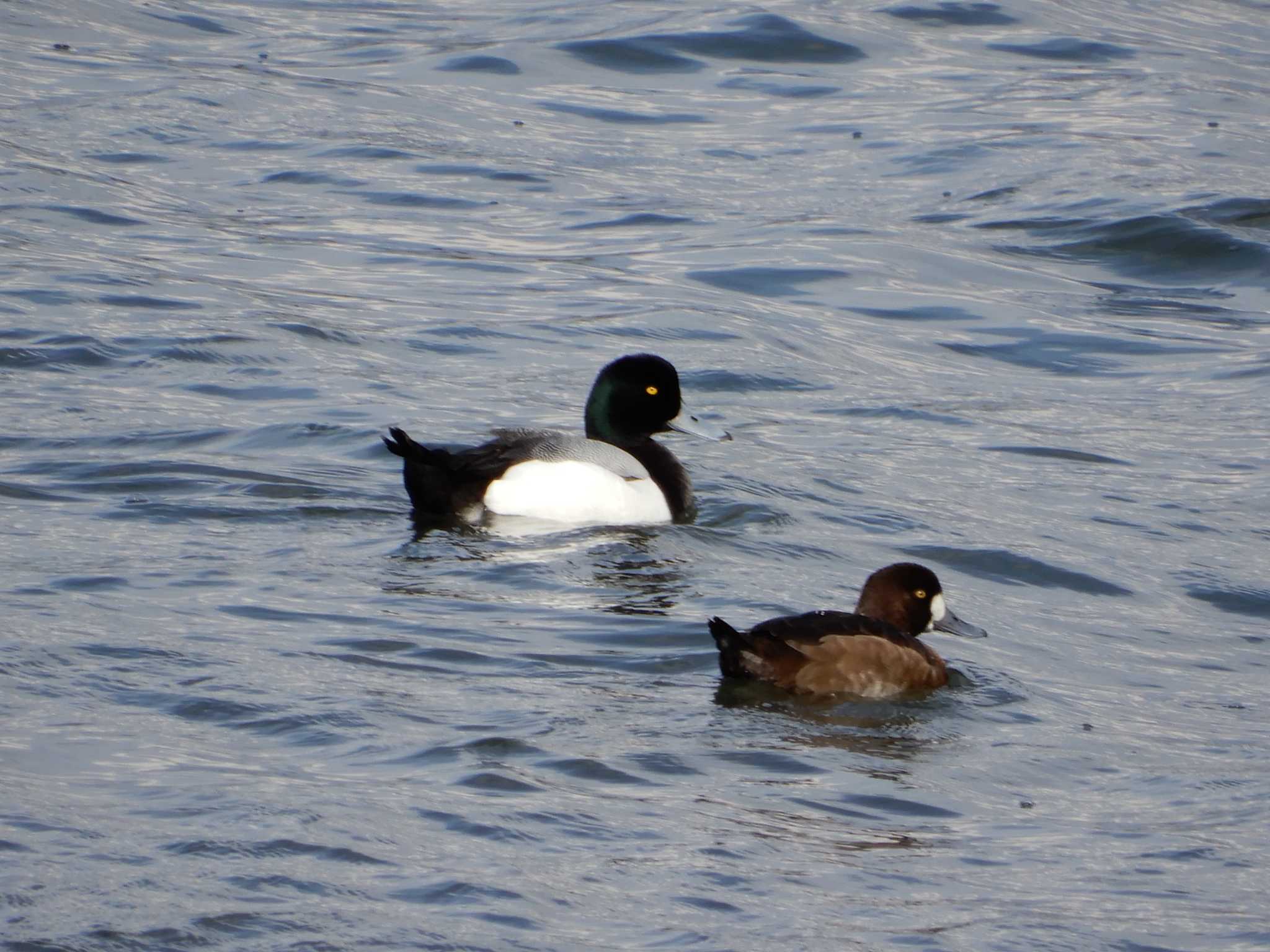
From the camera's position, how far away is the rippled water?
4676 millimetres

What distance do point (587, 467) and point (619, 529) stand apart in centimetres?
32

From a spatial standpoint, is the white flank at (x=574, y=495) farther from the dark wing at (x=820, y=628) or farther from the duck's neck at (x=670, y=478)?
the dark wing at (x=820, y=628)

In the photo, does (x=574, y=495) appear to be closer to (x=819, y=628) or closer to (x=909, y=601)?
(x=909, y=601)

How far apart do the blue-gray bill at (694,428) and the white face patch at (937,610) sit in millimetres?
2797

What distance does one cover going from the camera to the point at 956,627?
7129 millimetres

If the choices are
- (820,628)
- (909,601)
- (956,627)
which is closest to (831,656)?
(820,628)

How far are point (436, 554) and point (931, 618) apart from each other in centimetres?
207

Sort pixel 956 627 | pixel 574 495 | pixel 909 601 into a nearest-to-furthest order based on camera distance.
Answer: pixel 909 601, pixel 956 627, pixel 574 495

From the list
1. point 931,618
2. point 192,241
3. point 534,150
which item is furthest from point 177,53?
point 931,618

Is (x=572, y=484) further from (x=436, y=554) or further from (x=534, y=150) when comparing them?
(x=534, y=150)

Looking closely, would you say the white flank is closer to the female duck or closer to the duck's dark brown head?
the duck's dark brown head

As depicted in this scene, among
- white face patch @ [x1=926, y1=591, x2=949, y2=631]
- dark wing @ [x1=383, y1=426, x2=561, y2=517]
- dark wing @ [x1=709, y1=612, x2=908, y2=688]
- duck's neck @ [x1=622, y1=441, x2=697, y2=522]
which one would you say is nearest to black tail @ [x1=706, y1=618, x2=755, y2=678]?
dark wing @ [x1=709, y1=612, x2=908, y2=688]

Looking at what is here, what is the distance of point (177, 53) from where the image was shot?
20.5 m

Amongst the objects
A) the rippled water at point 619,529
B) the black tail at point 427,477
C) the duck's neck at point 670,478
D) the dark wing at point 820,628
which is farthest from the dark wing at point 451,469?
the dark wing at point 820,628
